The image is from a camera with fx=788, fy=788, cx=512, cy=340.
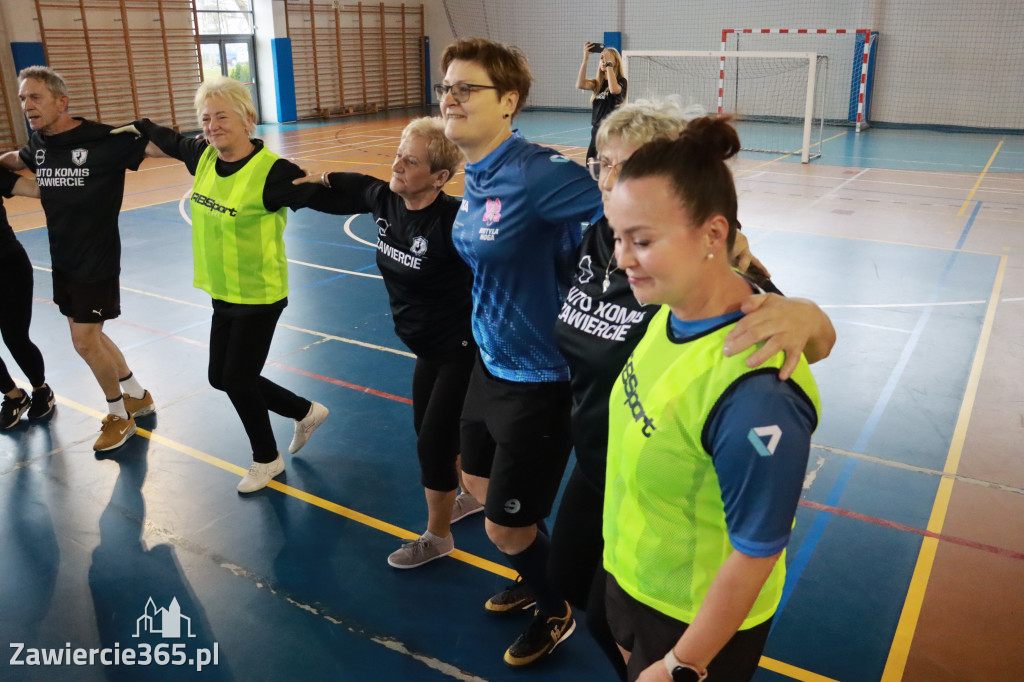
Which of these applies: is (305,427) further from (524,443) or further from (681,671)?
(681,671)

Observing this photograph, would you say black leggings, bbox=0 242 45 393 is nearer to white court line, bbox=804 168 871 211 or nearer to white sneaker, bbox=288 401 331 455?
white sneaker, bbox=288 401 331 455

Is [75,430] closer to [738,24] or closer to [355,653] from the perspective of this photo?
[355,653]

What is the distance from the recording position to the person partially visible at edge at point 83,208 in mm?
4969

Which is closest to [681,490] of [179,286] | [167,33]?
[179,286]

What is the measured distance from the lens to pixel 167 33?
19.8 m

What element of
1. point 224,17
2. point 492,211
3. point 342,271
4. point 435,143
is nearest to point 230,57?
point 224,17

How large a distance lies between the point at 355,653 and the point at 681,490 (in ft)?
7.34

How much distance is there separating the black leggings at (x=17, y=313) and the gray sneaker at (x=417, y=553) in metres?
3.27

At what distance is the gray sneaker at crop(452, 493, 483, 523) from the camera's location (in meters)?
4.41

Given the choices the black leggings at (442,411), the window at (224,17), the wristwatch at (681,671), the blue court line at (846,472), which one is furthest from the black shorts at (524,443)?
the window at (224,17)

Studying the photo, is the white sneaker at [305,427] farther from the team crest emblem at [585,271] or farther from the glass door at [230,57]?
the glass door at [230,57]

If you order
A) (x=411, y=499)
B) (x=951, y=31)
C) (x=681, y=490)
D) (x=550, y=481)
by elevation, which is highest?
(x=951, y=31)

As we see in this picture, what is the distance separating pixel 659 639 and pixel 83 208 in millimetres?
4672

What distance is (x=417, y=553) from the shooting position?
3.95 meters
